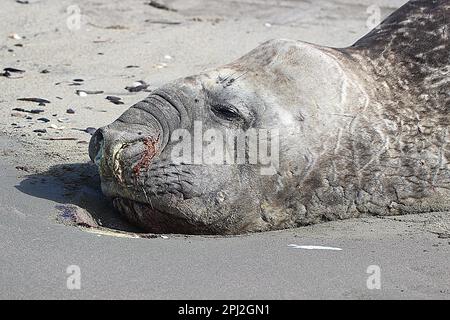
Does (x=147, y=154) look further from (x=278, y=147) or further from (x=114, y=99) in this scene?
(x=114, y=99)

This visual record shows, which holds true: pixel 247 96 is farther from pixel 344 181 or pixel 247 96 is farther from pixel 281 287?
pixel 281 287

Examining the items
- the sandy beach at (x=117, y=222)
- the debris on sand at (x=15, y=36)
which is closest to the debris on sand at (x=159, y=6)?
the sandy beach at (x=117, y=222)

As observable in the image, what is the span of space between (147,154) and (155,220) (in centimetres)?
31

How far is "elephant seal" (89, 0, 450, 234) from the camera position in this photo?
4918 millimetres

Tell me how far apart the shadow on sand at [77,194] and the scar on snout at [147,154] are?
1.02 ft

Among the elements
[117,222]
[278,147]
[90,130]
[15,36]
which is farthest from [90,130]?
[15,36]

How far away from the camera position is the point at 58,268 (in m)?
4.14

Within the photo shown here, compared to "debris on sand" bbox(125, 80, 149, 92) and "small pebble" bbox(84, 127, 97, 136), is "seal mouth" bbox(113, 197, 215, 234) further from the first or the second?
"debris on sand" bbox(125, 80, 149, 92)

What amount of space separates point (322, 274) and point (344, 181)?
888 mm

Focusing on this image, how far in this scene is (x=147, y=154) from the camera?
4969 mm

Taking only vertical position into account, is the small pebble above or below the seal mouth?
above

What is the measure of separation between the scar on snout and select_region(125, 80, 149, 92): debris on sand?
2.71 meters

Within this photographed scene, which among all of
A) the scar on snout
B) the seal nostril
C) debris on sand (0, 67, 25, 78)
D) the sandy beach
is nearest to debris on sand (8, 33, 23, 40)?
the sandy beach
